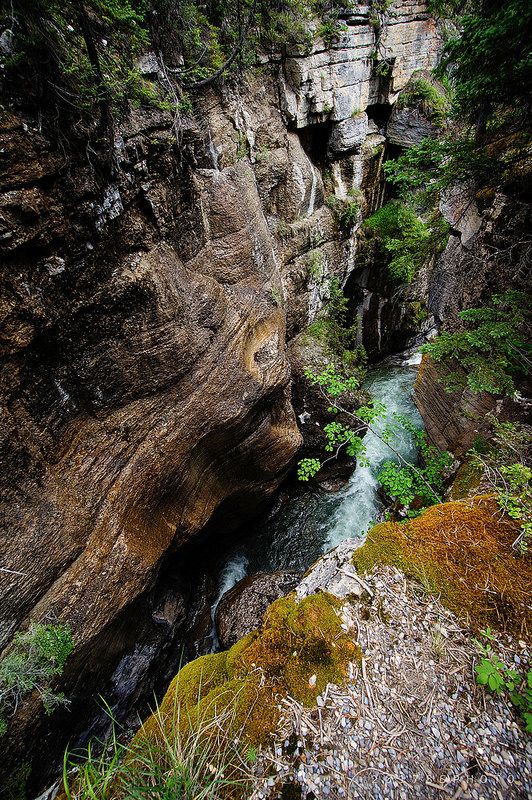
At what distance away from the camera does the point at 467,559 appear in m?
2.66

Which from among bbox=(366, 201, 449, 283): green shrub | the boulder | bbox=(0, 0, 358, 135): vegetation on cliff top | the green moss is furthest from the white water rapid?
the boulder

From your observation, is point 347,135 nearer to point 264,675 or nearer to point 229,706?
point 264,675

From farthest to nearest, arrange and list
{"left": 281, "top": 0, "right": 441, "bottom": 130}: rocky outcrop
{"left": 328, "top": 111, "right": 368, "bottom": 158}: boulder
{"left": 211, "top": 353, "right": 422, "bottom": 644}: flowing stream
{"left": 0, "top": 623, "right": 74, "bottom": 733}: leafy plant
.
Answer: {"left": 328, "top": 111, "right": 368, "bottom": 158}: boulder, {"left": 281, "top": 0, "right": 441, "bottom": 130}: rocky outcrop, {"left": 211, "top": 353, "right": 422, "bottom": 644}: flowing stream, {"left": 0, "top": 623, "right": 74, "bottom": 733}: leafy plant

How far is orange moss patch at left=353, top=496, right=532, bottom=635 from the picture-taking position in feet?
8.02

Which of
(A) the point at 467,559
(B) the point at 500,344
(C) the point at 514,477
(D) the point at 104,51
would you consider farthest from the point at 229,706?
(D) the point at 104,51

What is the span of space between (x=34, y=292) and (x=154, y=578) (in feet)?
14.5

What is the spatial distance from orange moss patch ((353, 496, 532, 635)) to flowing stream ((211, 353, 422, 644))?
18.4 ft

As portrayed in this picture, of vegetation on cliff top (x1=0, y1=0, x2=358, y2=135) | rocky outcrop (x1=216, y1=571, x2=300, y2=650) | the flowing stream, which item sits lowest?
the flowing stream

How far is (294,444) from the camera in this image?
8.57 meters

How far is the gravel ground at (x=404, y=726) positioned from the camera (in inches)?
74.8

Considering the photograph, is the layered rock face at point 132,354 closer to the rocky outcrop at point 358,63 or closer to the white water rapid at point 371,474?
the rocky outcrop at point 358,63

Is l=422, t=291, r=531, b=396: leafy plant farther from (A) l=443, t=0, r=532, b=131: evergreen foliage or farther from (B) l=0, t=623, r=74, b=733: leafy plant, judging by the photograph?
(B) l=0, t=623, r=74, b=733: leafy plant

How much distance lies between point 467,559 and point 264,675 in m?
1.77

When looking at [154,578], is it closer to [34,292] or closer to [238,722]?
[238,722]
